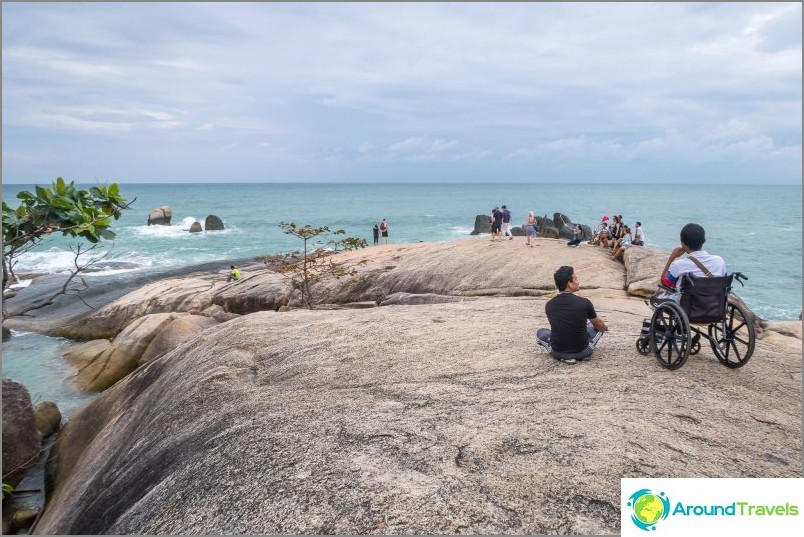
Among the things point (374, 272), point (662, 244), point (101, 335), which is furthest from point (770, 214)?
point (101, 335)

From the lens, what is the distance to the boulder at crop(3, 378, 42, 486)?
1316 centimetres

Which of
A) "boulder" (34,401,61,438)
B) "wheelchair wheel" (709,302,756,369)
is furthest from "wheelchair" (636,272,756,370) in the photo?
"boulder" (34,401,61,438)

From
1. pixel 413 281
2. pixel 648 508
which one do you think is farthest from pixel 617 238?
pixel 648 508

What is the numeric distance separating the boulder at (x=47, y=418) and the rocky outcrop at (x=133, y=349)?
4.19 m

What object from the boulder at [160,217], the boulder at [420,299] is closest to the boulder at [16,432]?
the boulder at [420,299]

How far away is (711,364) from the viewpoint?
8.23 metres

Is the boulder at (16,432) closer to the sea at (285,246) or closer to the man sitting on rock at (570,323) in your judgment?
the sea at (285,246)

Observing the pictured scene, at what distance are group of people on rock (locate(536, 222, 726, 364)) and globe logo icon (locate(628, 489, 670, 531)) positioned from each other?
11.3ft

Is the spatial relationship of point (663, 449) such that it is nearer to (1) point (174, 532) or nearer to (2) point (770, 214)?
(1) point (174, 532)

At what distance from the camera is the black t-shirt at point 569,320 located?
7918mm

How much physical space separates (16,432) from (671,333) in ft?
50.6

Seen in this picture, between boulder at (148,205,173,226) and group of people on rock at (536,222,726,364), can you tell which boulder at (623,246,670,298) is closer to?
group of people on rock at (536,222,726,364)

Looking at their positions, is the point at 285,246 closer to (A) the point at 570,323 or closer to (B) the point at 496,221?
(B) the point at 496,221

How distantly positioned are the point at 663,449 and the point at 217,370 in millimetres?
7889
